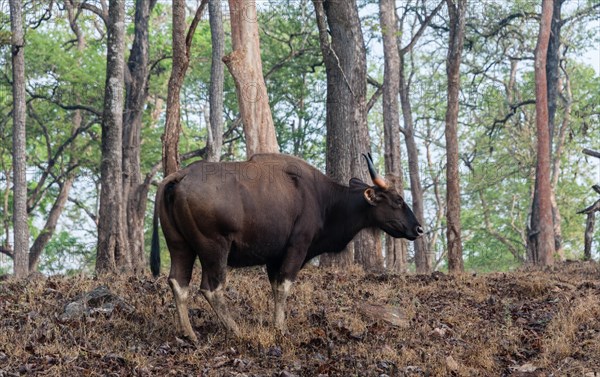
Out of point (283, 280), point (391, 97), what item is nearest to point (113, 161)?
point (391, 97)

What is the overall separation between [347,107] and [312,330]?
7359 mm

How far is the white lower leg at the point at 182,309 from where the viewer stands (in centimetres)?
963

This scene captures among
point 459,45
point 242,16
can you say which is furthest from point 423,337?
point 459,45

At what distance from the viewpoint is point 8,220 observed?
3244 cm

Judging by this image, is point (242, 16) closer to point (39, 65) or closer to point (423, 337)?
point (423, 337)

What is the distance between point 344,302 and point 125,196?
485 inches

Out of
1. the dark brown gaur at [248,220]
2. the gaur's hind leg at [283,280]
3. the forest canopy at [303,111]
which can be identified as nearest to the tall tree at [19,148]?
the forest canopy at [303,111]

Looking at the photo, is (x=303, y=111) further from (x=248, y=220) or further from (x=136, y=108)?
(x=248, y=220)

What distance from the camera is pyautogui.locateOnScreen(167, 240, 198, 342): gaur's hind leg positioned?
965 cm

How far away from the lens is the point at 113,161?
716 inches

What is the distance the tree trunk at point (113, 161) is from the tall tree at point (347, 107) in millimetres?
4600

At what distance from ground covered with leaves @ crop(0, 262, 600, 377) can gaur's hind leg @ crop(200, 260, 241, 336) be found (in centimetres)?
16

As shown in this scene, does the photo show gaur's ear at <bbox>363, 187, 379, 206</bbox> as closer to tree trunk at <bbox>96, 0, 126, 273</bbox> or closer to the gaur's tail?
the gaur's tail

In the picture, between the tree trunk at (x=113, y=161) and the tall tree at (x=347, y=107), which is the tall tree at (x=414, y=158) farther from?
the tree trunk at (x=113, y=161)
